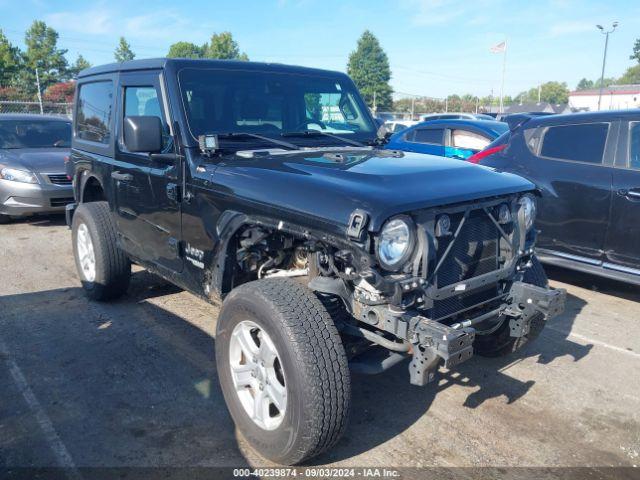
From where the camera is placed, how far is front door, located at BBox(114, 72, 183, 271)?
152 inches

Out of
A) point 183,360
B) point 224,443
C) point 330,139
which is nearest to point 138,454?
point 224,443

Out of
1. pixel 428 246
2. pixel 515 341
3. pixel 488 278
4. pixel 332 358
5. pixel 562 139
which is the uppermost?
pixel 562 139

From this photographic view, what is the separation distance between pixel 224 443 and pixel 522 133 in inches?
187

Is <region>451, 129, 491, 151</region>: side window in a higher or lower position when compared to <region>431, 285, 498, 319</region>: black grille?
higher

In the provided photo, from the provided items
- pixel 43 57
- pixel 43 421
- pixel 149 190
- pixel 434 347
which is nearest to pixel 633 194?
pixel 434 347

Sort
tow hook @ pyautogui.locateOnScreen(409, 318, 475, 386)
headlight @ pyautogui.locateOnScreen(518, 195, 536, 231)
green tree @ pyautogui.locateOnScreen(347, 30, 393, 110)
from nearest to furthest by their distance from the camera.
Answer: tow hook @ pyautogui.locateOnScreen(409, 318, 475, 386) < headlight @ pyautogui.locateOnScreen(518, 195, 536, 231) < green tree @ pyautogui.locateOnScreen(347, 30, 393, 110)

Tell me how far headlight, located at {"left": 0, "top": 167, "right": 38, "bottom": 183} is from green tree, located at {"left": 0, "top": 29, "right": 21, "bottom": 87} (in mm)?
37587

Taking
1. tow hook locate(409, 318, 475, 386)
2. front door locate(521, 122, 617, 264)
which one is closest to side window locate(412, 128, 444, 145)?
front door locate(521, 122, 617, 264)

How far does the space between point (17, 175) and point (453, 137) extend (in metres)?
6.85

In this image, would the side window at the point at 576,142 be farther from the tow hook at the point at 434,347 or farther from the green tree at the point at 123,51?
the green tree at the point at 123,51

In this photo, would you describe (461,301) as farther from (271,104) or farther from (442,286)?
(271,104)

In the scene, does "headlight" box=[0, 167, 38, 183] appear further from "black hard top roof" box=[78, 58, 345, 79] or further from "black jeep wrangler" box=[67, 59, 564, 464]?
"black jeep wrangler" box=[67, 59, 564, 464]

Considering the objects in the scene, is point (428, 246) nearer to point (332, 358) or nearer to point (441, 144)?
point (332, 358)

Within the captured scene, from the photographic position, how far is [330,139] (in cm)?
418
